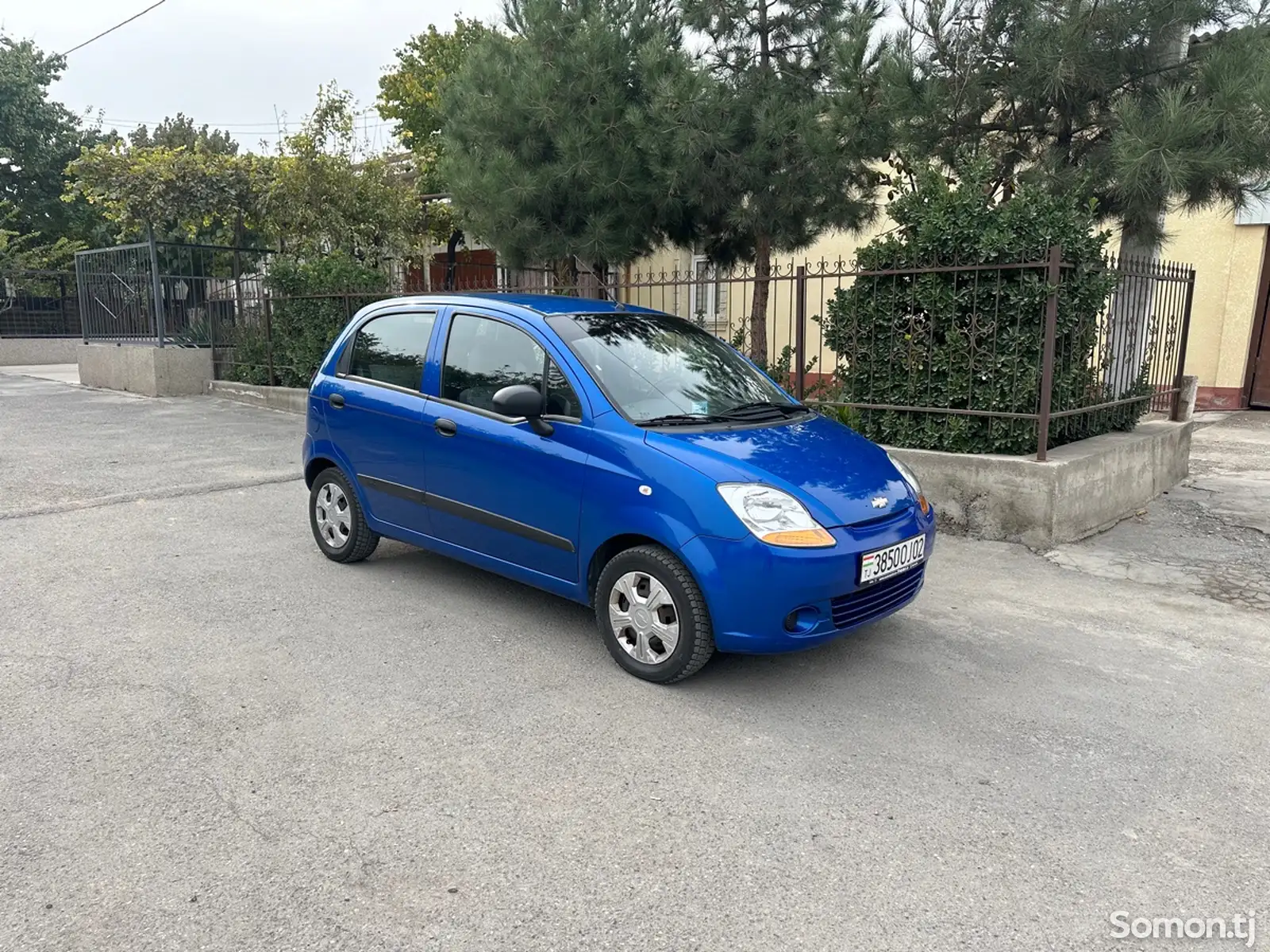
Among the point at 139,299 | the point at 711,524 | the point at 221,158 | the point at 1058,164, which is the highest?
the point at 221,158

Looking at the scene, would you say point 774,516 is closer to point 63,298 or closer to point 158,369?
point 158,369

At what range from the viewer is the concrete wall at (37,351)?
2272 centimetres

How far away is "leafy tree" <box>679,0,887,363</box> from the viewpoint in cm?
835

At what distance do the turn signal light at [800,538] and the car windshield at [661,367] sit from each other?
2.83 ft

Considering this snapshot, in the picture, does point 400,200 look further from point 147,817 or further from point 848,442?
point 147,817

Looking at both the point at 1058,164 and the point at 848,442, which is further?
the point at 1058,164

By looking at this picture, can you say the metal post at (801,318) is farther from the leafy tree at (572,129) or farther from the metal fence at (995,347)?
the leafy tree at (572,129)

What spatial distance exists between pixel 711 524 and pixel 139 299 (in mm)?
14390

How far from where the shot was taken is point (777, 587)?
11.5 feet

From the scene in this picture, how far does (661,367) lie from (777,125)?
5092 millimetres

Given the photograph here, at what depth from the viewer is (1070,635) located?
4.58 metres

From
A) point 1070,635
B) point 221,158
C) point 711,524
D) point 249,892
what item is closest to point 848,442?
point 711,524

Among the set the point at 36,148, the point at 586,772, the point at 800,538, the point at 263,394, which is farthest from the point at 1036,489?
the point at 36,148

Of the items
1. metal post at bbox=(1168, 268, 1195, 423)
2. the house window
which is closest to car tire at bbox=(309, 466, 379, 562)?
metal post at bbox=(1168, 268, 1195, 423)
